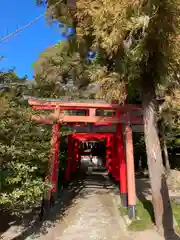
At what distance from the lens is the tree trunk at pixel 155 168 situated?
6109 mm

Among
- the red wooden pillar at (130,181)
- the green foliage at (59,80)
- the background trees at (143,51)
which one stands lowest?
the red wooden pillar at (130,181)

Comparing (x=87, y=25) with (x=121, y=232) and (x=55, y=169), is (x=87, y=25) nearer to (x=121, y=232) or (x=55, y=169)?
(x=55, y=169)

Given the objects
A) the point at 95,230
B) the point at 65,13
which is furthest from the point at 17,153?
the point at 65,13

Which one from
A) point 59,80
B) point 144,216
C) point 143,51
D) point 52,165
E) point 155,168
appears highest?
point 59,80

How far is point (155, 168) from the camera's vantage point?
626cm

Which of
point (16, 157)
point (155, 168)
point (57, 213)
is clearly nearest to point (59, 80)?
point (57, 213)

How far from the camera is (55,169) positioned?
7996mm

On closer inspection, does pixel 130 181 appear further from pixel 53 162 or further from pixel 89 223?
pixel 53 162

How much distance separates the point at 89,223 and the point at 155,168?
2.28 metres

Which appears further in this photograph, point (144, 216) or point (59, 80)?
point (59, 80)

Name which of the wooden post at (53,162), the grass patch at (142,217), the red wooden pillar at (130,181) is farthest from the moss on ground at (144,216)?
the wooden post at (53,162)

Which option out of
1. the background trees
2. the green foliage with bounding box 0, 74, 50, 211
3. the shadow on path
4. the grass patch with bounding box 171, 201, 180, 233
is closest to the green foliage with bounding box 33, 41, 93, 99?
the shadow on path

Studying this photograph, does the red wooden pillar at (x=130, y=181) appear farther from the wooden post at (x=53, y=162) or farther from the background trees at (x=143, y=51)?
the wooden post at (x=53, y=162)

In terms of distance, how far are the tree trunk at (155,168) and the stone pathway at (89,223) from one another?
0.96 m
